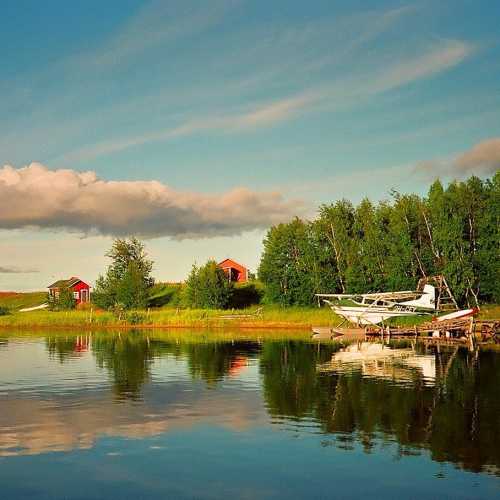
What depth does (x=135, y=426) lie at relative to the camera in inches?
895

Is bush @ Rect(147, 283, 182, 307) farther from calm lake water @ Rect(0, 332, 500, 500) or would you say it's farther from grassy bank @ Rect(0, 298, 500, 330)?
calm lake water @ Rect(0, 332, 500, 500)

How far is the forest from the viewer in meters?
76.0

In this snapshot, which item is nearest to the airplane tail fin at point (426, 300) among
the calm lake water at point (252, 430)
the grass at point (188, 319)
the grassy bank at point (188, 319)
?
the grass at point (188, 319)

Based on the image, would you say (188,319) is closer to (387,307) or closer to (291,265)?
(291,265)

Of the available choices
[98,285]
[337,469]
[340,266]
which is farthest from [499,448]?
[98,285]

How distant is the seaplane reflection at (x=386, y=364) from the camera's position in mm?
35625

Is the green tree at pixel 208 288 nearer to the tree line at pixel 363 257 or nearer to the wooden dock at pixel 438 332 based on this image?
the tree line at pixel 363 257

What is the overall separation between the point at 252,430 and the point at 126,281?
269ft

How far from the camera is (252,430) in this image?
22.1 meters

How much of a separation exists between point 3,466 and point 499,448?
14.7m

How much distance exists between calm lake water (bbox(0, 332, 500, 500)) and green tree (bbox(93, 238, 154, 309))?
57.5 m

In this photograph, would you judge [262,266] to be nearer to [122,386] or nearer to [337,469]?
[122,386]

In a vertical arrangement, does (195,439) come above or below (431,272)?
below

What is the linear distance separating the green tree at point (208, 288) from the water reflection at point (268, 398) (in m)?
44.7
